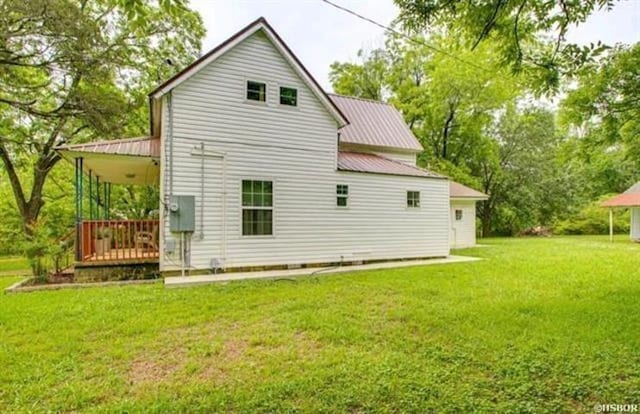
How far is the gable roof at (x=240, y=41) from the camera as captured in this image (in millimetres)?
8695

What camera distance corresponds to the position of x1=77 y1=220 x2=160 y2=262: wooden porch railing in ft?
29.1

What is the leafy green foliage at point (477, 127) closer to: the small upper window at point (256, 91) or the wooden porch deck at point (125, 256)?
the small upper window at point (256, 91)

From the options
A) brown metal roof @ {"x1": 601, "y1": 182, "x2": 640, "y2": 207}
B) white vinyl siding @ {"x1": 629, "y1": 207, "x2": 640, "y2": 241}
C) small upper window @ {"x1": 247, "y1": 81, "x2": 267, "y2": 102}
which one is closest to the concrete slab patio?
small upper window @ {"x1": 247, "y1": 81, "x2": 267, "y2": 102}

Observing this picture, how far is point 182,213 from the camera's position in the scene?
28.1 ft

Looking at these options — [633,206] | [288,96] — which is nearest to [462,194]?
[633,206]

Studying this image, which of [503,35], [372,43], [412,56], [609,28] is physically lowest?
[503,35]

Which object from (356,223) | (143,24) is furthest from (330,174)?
(143,24)

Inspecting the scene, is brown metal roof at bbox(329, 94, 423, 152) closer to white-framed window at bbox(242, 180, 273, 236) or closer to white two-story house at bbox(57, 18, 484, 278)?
white two-story house at bbox(57, 18, 484, 278)

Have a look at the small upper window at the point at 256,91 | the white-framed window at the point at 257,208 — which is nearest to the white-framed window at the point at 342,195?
the white-framed window at the point at 257,208

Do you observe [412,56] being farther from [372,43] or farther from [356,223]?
[356,223]

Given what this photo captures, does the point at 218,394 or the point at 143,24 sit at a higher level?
the point at 143,24

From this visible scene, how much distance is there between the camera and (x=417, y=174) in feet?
38.9

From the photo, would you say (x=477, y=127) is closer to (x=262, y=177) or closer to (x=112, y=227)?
(x=262, y=177)

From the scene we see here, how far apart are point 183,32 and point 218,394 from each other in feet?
58.3
